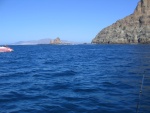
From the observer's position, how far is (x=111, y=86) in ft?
66.2

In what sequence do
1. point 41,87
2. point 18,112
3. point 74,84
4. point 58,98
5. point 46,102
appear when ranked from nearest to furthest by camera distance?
point 18,112
point 46,102
point 58,98
point 41,87
point 74,84

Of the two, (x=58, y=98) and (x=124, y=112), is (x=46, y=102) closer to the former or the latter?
(x=58, y=98)

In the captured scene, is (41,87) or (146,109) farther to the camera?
(41,87)

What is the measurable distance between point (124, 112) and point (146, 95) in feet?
13.5

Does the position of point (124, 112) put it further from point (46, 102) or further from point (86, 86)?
point (86, 86)

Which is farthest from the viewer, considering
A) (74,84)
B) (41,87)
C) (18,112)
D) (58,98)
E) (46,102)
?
(74,84)

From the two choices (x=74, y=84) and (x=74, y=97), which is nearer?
(x=74, y=97)

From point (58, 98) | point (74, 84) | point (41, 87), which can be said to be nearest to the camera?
point (58, 98)

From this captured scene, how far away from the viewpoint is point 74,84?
21047 mm

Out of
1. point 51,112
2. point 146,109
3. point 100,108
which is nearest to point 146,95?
point 146,109

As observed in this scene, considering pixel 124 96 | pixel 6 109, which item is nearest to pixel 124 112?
pixel 124 96

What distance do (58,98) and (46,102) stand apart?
3.95 feet

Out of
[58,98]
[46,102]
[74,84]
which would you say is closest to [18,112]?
[46,102]

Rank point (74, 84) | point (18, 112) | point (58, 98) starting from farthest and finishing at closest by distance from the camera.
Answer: point (74, 84) → point (58, 98) → point (18, 112)
